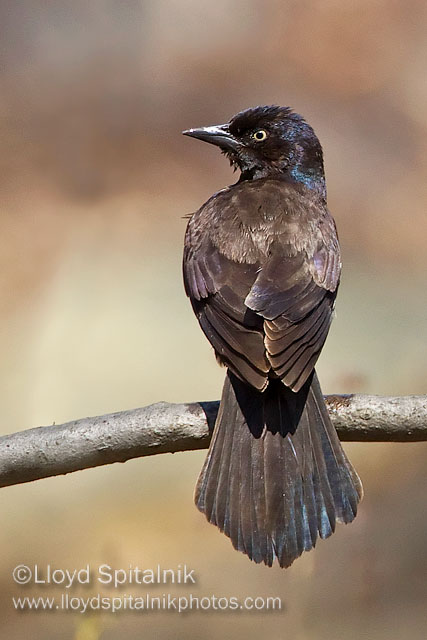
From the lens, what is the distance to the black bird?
374cm

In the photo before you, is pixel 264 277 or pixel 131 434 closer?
pixel 131 434

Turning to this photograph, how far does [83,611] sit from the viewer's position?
16.5ft

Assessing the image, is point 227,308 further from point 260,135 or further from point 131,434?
point 260,135

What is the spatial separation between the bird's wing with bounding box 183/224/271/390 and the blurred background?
6.21 feet

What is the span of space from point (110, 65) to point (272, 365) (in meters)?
3.67

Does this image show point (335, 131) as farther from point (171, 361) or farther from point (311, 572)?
point (311, 572)

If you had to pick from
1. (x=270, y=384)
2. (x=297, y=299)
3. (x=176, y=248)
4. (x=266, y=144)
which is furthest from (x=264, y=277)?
(x=176, y=248)

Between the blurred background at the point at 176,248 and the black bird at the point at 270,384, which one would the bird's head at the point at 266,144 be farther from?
the blurred background at the point at 176,248

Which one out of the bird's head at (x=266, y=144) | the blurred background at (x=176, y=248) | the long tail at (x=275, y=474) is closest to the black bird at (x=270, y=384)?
the long tail at (x=275, y=474)

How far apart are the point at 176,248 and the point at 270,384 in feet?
8.73

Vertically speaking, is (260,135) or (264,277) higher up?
(260,135)

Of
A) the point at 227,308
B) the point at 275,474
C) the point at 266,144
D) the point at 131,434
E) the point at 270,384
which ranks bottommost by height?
the point at 275,474

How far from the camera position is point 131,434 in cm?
385

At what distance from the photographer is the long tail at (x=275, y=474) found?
12.2ft
